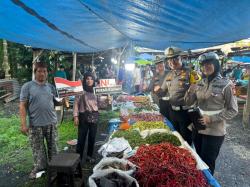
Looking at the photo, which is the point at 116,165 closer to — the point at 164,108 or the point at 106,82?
the point at 106,82

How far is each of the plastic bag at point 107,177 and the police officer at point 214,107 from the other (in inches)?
64.7

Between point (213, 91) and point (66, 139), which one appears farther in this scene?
point (66, 139)

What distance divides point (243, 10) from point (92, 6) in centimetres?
158

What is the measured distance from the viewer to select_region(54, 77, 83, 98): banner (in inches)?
145

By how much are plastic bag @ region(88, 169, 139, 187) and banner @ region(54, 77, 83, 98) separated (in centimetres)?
182

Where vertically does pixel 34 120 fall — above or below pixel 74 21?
below

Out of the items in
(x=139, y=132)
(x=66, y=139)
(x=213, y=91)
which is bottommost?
(x=66, y=139)

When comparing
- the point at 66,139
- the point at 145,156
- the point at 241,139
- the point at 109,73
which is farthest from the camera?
the point at 109,73

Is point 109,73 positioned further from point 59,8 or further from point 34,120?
point 59,8

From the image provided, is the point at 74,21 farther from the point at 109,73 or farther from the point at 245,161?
the point at 109,73

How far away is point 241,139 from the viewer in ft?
23.1

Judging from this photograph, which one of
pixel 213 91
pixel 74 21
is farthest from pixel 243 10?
pixel 74 21

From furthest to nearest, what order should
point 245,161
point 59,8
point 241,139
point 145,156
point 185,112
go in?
point 241,139, point 245,161, point 185,112, point 145,156, point 59,8

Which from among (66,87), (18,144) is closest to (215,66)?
(66,87)
